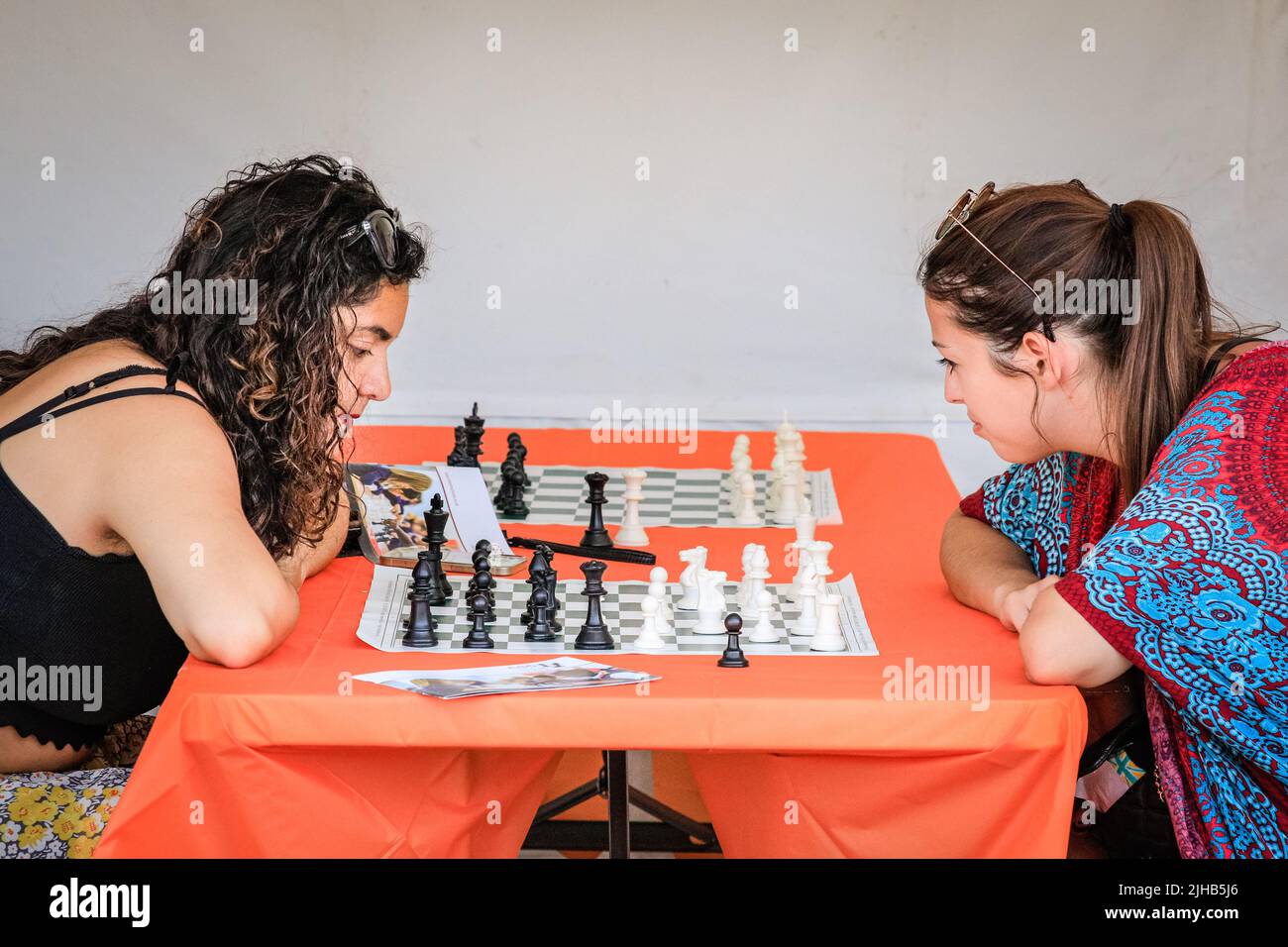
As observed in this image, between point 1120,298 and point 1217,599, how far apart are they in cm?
41

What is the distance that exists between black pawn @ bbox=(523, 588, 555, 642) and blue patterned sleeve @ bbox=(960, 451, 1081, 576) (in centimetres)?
74

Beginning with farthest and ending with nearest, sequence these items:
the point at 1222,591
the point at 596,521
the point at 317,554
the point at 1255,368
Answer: the point at 596,521 < the point at 317,554 < the point at 1255,368 < the point at 1222,591

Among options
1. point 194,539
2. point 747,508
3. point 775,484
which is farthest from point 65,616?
point 775,484

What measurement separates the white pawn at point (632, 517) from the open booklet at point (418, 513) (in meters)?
0.22

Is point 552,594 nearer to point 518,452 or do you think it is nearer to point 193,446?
point 193,446

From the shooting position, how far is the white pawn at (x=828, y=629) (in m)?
1.81

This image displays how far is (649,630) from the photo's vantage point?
1.84 meters

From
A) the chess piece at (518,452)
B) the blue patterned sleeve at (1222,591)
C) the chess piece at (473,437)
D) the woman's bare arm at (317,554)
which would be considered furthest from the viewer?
the chess piece at (473,437)

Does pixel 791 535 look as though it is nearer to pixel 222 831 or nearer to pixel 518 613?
pixel 518 613

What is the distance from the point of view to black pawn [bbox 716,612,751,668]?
5.67 ft

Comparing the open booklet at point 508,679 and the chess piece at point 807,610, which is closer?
the open booklet at point 508,679

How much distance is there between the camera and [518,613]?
1.99 m

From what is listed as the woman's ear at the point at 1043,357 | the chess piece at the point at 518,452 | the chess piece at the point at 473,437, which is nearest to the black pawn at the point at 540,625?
the woman's ear at the point at 1043,357

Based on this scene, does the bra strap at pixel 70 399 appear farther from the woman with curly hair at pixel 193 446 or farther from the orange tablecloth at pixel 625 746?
the orange tablecloth at pixel 625 746
